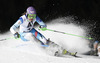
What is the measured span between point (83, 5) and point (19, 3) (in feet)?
7.56

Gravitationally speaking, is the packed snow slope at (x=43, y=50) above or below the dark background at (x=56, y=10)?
below

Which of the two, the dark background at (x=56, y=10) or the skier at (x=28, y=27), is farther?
the dark background at (x=56, y=10)

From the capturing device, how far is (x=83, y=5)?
6.37 metres

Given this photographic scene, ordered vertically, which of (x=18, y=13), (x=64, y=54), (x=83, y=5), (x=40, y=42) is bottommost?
(x=64, y=54)

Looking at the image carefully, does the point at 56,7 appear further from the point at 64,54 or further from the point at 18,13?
the point at 64,54

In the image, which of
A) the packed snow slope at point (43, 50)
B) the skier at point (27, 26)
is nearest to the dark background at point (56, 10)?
the packed snow slope at point (43, 50)

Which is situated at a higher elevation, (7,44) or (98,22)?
(98,22)

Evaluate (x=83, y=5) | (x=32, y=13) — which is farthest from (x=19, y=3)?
(x=32, y=13)

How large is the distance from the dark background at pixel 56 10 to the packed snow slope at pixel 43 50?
1.11ft

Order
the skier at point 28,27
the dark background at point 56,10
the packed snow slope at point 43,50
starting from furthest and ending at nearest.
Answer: the dark background at point 56,10
the skier at point 28,27
the packed snow slope at point 43,50

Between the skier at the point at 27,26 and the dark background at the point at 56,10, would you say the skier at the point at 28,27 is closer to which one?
the skier at the point at 27,26

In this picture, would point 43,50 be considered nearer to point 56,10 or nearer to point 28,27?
point 28,27

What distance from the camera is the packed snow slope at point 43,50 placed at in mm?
3104

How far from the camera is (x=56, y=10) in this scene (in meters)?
6.70
